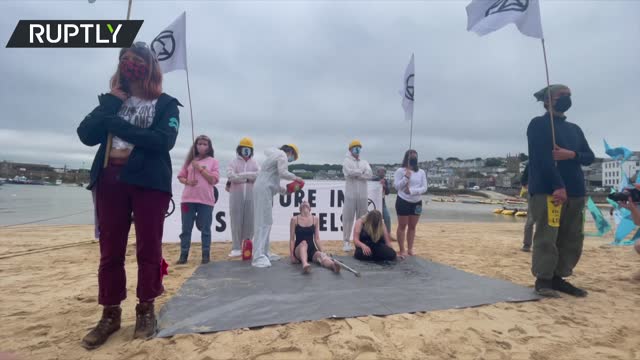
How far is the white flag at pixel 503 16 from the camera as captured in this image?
12.5 feet

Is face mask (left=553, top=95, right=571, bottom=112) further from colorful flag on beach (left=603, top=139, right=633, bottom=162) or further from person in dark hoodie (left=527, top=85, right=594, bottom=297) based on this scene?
colorful flag on beach (left=603, top=139, right=633, bottom=162)

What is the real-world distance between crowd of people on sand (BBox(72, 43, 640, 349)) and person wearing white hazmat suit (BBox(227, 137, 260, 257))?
0.02 meters

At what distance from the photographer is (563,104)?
12.0ft

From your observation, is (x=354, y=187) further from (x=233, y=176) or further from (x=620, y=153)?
(x=620, y=153)

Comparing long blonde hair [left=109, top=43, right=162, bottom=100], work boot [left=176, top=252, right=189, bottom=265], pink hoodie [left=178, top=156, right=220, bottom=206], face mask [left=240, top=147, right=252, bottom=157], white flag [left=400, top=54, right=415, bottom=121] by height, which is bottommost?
work boot [left=176, top=252, right=189, bottom=265]

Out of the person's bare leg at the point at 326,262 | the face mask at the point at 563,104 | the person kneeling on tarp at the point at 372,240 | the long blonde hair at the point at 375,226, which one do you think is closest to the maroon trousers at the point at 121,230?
the person's bare leg at the point at 326,262

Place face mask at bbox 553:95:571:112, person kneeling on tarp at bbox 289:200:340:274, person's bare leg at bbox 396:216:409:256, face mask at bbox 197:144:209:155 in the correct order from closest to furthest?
face mask at bbox 553:95:571:112 → person kneeling on tarp at bbox 289:200:340:274 → face mask at bbox 197:144:209:155 → person's bare leg at bbox 396:216:409:256

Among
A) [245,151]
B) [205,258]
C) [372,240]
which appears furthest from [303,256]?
[245,151]

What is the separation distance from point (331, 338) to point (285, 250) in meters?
4.27

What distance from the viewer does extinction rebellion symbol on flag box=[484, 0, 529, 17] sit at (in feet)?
12.7

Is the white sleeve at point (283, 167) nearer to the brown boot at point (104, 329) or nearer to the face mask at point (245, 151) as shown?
the face mask at point (245, 151)

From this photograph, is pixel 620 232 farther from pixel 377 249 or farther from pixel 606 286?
pixel 377 249

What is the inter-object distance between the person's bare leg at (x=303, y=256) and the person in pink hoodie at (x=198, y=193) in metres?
1.37

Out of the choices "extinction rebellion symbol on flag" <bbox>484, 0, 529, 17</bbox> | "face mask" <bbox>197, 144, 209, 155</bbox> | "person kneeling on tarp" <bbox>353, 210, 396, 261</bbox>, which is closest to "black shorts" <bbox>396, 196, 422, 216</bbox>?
"person kneeling on tarp" <bbox>353, 210, 396, 261</bbox>
